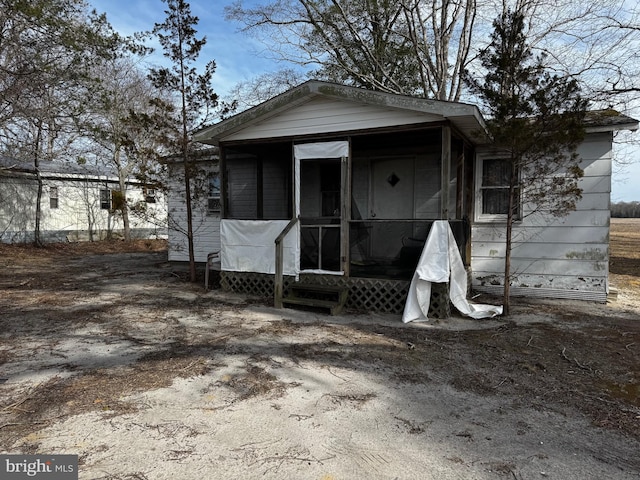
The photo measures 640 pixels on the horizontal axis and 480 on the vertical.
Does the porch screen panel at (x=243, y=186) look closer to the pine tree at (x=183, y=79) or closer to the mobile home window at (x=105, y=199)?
the pine tree at (x=183, y=79)

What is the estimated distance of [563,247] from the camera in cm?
713

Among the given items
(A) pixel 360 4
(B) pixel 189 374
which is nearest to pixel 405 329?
(B) pixel 189 374

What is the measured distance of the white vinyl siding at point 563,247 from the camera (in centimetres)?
683

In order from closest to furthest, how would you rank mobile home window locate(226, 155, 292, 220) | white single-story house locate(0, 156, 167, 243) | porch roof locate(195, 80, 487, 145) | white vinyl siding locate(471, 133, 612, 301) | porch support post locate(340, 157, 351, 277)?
porch roof locate(195, 80, 487, 145) < porch support post locate(340, 157, 351, 277) < white vinyl siding locate(471, 133, 612, 301) < mobile home window locate(226, 155, 292, 220) < white single-story house locate(0, 156, 167, 243)

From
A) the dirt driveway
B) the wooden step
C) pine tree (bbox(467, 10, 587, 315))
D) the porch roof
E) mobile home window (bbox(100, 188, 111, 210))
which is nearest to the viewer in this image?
the dirt driveway

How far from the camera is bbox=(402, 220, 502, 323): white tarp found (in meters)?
5.66

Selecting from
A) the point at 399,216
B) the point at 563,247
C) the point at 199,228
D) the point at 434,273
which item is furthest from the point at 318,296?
the point at 199,228

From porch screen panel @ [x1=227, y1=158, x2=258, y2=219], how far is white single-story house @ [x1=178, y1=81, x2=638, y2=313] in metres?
2.03

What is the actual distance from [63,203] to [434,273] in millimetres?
18747

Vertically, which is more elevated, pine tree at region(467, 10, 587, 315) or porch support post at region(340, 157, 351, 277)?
pine tree at region(467, 10, 587, 315)

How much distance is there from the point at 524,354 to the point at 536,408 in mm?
1339

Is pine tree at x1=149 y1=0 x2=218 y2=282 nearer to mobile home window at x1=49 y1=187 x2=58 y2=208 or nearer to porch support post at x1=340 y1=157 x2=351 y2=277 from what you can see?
porch support post at x1=340 y1=157 x2=351 y2=277

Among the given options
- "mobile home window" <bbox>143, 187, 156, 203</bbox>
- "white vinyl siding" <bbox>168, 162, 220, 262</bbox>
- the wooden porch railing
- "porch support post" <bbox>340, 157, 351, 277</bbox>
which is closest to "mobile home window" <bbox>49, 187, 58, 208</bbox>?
"white vinyl siding" <bbox>168, 162, 220, 262</bbox>

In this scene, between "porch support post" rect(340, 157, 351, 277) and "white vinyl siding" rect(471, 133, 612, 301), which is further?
"white vinyl siding" rect(471, 133, 612, 301)
